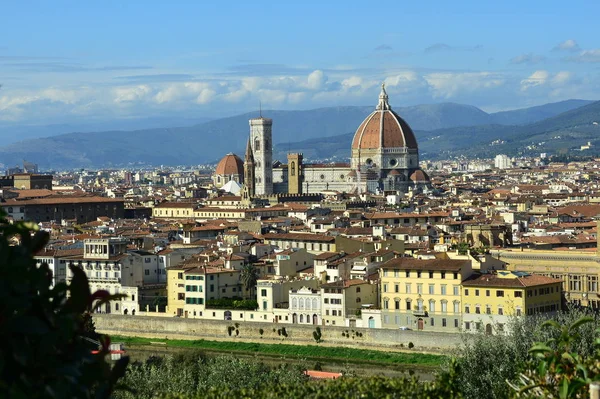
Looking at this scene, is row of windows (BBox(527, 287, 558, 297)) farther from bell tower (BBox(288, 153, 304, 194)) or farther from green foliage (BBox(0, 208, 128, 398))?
bell tower (BBox(288, 153, 304, 194))

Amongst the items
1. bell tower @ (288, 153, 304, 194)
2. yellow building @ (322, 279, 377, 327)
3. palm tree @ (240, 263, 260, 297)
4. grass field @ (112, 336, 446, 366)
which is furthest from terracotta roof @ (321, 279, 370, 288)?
bell tower @ (288, 153, 304, 194)

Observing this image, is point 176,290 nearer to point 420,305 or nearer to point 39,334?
point 420,305

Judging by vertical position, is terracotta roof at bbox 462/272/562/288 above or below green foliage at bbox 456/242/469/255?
below

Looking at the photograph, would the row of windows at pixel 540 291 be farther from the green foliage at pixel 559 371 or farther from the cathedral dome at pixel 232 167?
the cathedral dome at pixel 232 167

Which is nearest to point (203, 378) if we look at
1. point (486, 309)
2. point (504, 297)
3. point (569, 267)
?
point (504, 297)

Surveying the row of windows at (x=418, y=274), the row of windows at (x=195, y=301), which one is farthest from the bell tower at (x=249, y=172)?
the row of windows at (x=418, y=274)

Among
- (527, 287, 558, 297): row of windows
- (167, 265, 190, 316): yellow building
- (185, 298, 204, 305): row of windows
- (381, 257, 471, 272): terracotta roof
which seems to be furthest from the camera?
(167, 265, 190, 316): yellow building
